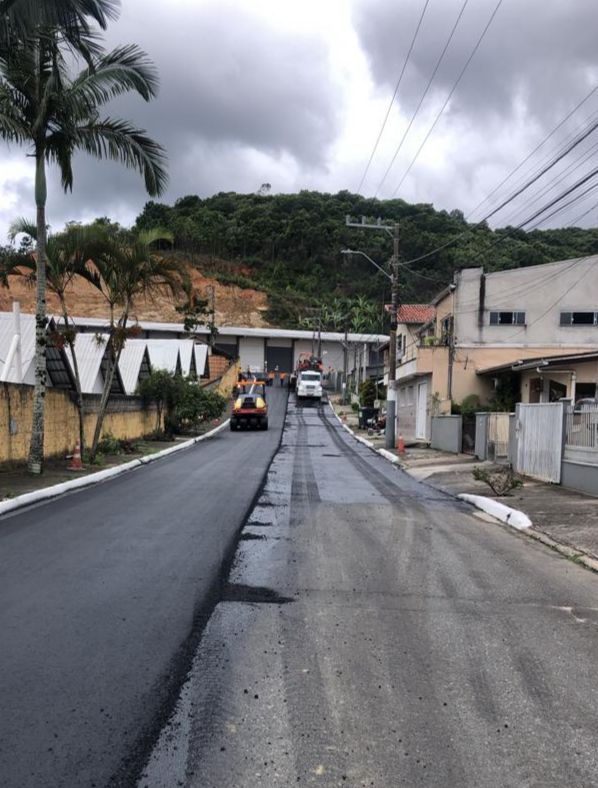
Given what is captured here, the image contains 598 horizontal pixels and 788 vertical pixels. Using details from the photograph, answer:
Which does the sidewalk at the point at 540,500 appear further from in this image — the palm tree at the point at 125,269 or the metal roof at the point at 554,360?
the palm tree at the point at 125,269

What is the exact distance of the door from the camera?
Answer: 3681 cm

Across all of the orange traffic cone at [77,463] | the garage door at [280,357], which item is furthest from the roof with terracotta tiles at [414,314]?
the garage door at [280,357]

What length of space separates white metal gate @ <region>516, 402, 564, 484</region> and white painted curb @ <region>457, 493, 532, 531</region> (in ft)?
8.36

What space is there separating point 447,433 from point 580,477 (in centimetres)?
1373

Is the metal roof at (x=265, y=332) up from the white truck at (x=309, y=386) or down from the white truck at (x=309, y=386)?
up

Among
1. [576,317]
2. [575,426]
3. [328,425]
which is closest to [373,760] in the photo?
[575,426]

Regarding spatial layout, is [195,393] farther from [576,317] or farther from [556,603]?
[556,603]

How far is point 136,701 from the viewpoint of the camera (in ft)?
13.9

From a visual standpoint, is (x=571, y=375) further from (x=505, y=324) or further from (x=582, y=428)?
(x=582, y=428)

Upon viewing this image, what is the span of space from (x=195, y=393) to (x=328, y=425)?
12834mm

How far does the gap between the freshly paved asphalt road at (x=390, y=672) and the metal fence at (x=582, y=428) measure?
570cm

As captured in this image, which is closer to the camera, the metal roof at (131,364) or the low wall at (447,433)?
the low wall at (447,433)

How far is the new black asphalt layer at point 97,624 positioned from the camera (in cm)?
Answer: 371

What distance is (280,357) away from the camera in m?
104
